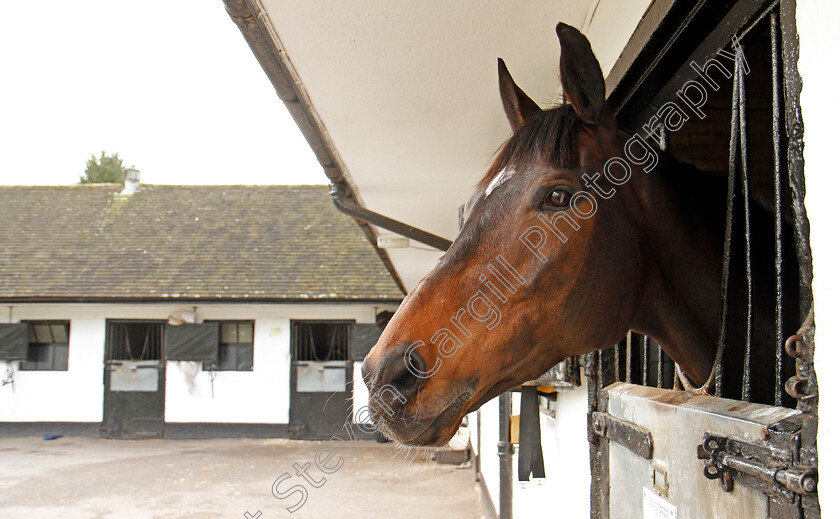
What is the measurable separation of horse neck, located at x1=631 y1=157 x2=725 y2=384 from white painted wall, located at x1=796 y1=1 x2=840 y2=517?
2.19 feet

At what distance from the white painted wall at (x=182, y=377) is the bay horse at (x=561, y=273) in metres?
12.0

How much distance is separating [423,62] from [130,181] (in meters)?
17.8

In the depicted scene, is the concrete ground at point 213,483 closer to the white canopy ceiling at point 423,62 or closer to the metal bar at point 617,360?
the white canopy ceiling at point 423,62

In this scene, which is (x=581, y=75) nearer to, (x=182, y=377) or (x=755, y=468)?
(x=755, y=468)

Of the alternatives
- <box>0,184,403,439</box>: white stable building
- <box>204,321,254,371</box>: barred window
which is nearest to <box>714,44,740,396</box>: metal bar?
<box>0,184,403,439</box>: white stable building

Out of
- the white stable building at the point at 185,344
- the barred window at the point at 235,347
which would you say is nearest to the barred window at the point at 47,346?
the white stable building at the point at 185,344

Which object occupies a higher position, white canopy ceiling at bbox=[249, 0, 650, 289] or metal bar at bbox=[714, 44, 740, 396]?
white canopy ceiling at bbox=[249, 0, 650, 289]

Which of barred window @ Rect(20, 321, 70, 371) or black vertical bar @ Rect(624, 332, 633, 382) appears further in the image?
barred window @ Rect(20, 321, 70, 371)

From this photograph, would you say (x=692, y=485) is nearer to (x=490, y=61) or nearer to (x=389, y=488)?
(x=490, y=61)

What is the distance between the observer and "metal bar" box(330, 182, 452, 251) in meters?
5.14

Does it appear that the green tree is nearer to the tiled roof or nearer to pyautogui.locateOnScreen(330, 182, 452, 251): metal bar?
the tiled roof

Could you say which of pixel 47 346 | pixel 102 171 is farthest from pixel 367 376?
pixel 102 171

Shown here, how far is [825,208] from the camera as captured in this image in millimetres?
913

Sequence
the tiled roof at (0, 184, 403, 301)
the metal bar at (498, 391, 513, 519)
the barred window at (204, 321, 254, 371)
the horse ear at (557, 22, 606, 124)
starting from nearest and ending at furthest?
the horse ear at (557, 22, 606, 124), the metal bar at (498, 391, 513, 519), the barred window at (204, 321, 254, 371), the tiled roof at (0, 184, 403, 301)
